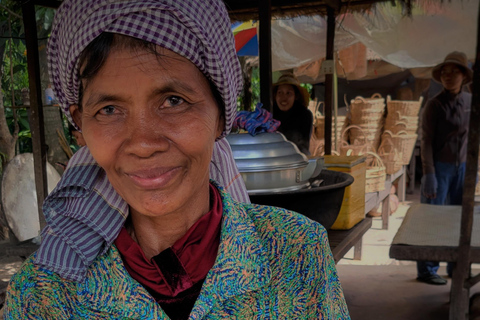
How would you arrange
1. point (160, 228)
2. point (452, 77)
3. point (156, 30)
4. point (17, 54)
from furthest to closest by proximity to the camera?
point (17, 54) → point (452, 77) → point (160, 228) → point (156, 30)

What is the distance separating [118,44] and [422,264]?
Result: 13.9 ft

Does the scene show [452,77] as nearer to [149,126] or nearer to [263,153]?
[263,153]

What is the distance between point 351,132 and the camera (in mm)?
8133

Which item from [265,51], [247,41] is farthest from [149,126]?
[247,41]

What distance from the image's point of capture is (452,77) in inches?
177

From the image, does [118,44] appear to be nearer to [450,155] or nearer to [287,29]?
[450,155]

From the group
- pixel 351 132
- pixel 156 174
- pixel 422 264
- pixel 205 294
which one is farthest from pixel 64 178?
pixel 351 132

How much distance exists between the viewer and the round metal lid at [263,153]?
183 centimetres

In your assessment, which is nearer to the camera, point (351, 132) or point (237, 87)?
point (237, 87)

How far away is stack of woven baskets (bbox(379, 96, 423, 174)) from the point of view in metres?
7.00

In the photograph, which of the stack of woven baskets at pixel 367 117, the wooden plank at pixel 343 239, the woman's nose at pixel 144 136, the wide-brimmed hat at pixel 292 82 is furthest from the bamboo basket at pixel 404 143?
the woman's nose at pixel 144 136

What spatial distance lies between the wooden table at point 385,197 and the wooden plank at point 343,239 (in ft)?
3.20

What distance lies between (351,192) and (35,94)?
6.30 ft

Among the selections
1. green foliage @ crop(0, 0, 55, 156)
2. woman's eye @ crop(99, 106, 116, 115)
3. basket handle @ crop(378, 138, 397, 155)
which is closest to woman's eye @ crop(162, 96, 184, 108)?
woman's eye @ crop(99, 106, 116, 115)
